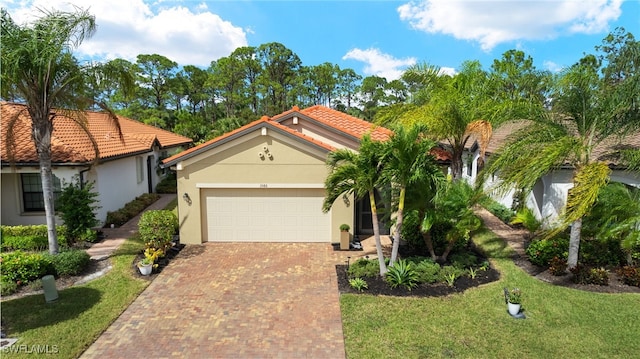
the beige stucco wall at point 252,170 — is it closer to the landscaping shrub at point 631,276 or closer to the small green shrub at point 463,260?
the small green shrub at point 463,260

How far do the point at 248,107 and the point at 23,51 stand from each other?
41885 mm

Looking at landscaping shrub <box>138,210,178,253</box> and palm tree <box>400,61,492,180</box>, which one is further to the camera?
palm tree <box>400,61,492,180</box>

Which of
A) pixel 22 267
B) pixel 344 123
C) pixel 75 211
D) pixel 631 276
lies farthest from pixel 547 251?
pixel 75 211

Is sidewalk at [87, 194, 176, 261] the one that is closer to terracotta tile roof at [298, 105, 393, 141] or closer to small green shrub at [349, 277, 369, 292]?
small green shrub at [349, 277, 369, 292]

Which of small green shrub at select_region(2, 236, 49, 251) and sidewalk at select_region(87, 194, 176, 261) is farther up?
small green shrub at select_region(2, 236, 49, 251)

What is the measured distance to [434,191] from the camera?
36.4ft

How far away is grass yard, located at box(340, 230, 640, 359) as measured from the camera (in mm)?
7441

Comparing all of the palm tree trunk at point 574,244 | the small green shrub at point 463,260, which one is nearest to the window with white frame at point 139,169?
the small green shrub at point 463,260

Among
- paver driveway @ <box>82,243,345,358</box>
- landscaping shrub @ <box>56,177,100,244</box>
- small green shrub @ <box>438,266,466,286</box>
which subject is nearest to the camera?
paver driveway @ <box>82,243,345,358</box>

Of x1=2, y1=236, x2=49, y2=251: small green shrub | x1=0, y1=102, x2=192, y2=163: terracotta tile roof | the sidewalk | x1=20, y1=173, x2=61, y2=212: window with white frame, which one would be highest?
x1=0, y1=102, x2=192, y2=163: terracotta tile roof

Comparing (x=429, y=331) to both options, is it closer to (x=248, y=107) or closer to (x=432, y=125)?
(x=432, y=125)

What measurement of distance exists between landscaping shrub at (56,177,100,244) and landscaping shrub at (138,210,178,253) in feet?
9.62

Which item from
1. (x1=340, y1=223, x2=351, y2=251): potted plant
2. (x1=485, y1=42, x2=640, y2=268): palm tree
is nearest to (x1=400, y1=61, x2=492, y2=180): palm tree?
(x1=485, y1=42, x2=640, y2=268): palm tree

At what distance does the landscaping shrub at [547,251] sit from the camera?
456 inches
